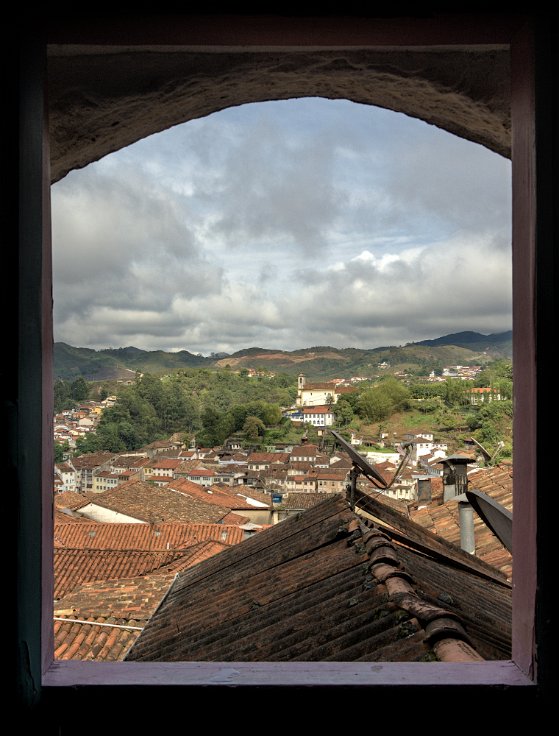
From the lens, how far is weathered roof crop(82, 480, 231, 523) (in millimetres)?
15855

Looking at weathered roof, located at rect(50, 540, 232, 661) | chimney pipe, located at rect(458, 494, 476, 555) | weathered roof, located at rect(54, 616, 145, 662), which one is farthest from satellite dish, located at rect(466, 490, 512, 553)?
weathered roof, located at rect(54, 616, 145, 662)

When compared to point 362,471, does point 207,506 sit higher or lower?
lower

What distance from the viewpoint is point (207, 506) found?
54.5 feet

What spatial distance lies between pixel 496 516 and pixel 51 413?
1577mm

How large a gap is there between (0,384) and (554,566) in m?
0.76

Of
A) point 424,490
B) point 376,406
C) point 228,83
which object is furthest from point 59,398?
point 376,406

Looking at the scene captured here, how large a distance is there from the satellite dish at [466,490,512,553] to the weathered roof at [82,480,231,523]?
1394cm

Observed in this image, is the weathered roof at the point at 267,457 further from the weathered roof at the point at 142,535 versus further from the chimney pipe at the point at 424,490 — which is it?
the chimney pipe at the point at 424,490

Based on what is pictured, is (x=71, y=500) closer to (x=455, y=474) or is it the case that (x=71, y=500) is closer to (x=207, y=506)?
(x=207, y=506)

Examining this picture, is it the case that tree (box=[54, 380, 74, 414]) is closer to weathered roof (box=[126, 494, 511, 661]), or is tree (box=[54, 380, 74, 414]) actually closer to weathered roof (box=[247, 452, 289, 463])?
weathered roof (box=[126, 494, 511, 661])

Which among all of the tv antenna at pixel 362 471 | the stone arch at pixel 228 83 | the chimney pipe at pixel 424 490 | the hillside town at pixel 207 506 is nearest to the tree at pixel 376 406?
the hillside town at pixel 207 506

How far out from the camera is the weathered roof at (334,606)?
63.4 inches
